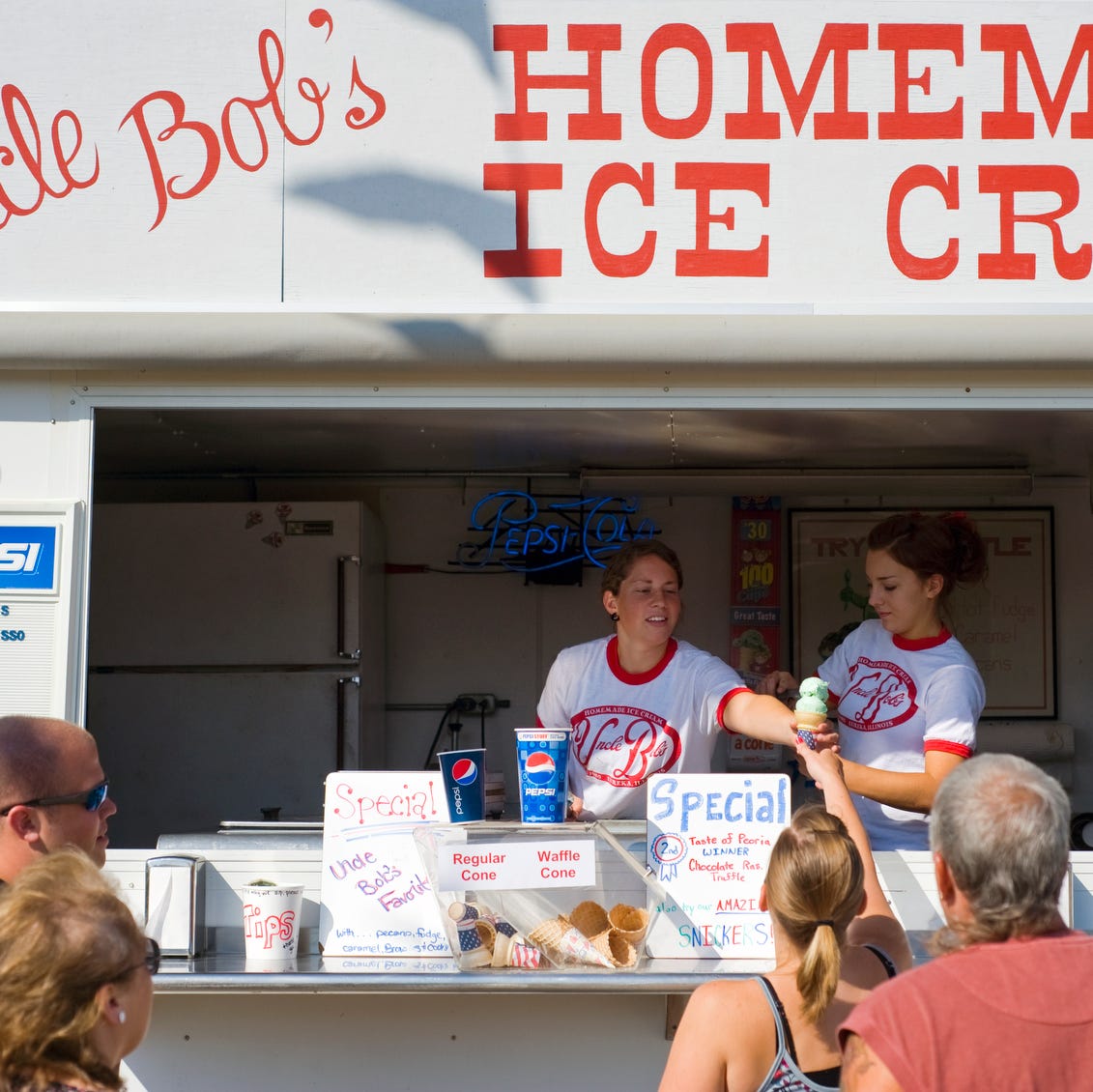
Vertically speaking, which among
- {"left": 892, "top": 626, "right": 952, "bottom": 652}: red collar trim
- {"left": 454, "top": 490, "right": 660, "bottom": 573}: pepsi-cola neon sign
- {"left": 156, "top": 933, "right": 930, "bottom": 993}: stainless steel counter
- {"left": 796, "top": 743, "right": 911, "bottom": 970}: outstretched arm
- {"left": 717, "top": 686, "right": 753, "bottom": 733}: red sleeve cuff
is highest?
{"left": 454, "top": 490, "right": 660, "bottom": 573}: pepsi-cola neon sign

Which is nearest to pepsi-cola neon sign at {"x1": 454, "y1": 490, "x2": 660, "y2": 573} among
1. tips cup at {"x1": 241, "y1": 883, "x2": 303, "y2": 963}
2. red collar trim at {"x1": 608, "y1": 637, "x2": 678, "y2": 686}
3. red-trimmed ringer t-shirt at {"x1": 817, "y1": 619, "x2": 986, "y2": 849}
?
red collar trim at {"x1": 608, "y1": 637, "x2": 678, "y2": 686}

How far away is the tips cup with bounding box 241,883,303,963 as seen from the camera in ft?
9.89

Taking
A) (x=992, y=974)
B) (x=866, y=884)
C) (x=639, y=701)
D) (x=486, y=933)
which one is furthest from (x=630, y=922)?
(x=992, y=974)

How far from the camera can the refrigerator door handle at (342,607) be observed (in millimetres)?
5570

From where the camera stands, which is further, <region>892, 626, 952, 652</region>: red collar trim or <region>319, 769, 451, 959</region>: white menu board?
<region>892, 626, 952, 652</region>: red collar trim

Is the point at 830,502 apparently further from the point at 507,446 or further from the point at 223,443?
the point at 223,443

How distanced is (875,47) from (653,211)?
2.21 ft

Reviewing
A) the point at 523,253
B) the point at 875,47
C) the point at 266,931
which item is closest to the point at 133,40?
the point at 523,253

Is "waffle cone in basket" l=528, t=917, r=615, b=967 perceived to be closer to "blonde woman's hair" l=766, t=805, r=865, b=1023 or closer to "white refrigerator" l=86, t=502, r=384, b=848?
"blonde woman's hair" l=766, t=805, r=865, b=1023


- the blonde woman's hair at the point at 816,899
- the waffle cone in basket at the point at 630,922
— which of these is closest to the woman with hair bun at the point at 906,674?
the waffle cone in basket at the point at 630,922

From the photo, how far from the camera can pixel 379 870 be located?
10.2 feet

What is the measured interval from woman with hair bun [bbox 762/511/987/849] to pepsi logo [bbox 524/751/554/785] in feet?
2.41

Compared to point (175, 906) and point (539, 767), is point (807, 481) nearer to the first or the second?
point (539, 767)

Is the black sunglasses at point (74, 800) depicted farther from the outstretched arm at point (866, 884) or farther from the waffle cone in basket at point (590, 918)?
the outstretched arm at point (866, 884)
